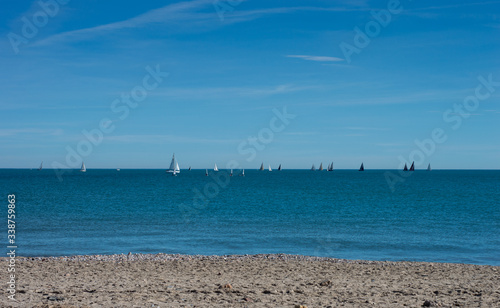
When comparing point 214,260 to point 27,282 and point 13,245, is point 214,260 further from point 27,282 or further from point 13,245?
point 13,245

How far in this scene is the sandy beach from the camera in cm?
1169

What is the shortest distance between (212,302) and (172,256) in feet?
31.5

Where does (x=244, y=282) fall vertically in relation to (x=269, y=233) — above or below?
below

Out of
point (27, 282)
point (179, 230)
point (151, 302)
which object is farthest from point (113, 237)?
point (151, 302)

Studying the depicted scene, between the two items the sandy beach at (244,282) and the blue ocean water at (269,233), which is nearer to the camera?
the sandy beach at (244,282)

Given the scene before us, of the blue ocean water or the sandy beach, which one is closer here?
the sandy beach

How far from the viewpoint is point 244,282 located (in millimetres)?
14734

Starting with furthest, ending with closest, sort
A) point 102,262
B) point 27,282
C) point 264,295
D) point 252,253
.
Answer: point 252,253, point 102,262, point 27,282, point 264,295

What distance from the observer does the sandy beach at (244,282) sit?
11.7m

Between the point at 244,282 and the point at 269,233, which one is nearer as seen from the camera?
the point at 244,282

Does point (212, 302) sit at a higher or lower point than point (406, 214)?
lower

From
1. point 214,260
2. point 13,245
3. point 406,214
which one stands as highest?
point 406,214

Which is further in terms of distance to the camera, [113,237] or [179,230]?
[179,230]

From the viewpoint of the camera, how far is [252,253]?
904 inches
